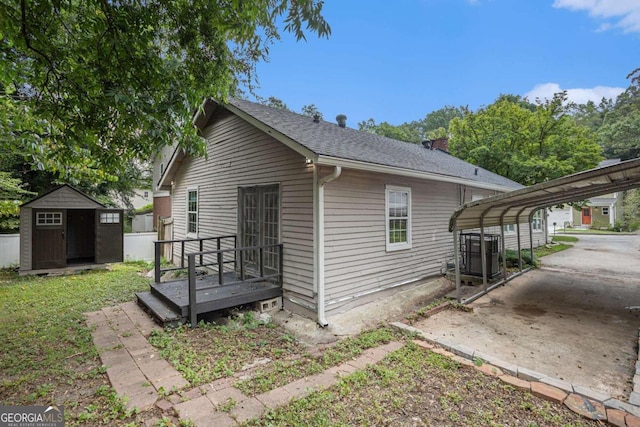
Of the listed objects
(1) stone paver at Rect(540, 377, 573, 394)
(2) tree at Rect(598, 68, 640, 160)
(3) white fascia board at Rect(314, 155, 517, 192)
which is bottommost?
(1) stone paver at Rect(540, 377, 573, 394)

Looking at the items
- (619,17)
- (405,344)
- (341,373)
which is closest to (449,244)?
(405,344)

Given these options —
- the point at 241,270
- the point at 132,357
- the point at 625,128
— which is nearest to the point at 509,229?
the point at 241,270

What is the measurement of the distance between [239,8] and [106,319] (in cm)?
538

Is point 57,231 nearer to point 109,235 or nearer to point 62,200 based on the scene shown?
point 62,200

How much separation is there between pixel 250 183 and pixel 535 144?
15.1 meters

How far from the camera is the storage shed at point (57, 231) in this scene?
826 cm

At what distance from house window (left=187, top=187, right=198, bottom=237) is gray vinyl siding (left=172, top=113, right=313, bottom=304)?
267mm

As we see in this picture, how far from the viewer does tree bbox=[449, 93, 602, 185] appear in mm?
13625

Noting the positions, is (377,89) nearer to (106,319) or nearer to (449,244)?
(449,244)

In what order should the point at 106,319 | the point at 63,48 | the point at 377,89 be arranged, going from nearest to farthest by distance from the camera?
the point at 63,48 < the point at 106,319 < the point at 377,89

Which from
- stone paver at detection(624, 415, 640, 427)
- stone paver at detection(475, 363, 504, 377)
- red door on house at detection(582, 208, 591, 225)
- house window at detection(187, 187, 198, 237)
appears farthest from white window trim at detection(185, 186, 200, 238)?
red door on house at detection(582, 208, 591, 225)

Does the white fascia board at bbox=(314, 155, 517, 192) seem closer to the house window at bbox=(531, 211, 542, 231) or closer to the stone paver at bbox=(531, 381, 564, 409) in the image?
the stone paver at bbox=(531, 381, 564, 409)

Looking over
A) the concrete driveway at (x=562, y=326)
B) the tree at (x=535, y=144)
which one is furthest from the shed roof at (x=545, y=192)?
the tree at (x=535, y=144)

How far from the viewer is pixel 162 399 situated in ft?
9.31
